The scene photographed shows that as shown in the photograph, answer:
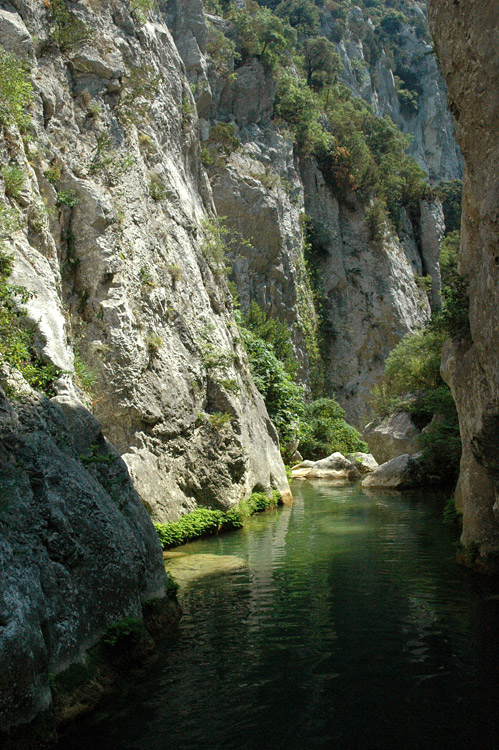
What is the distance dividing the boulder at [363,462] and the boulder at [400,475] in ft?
16.6

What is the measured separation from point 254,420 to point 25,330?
10.1m

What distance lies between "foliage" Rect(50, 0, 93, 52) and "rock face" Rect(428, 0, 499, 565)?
9.93 metres

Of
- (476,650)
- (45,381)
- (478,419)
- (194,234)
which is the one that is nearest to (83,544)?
(45,381)

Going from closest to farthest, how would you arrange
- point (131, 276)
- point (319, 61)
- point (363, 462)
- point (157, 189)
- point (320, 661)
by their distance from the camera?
point (320, 661)
point (131, 276)
point (157, 189)
point (363, 462)
point (319, 61)

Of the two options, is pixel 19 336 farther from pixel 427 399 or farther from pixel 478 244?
pixel 427 399

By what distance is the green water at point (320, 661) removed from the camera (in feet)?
15.1

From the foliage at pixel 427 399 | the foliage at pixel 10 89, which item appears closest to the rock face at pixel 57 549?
the foliage at pixel 10 89

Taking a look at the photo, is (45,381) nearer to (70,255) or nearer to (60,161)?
(70,255)

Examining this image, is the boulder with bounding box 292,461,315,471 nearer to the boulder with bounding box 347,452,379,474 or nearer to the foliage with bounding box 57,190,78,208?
the boulder with bounding box 347,452,379,474

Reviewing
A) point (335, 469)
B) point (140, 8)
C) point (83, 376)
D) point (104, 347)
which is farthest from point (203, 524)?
point (140, 8)

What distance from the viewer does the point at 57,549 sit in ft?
17.6

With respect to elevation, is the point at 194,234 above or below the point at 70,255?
above

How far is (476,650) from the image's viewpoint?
6148 millimetres

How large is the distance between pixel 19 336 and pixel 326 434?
75.6 ft
